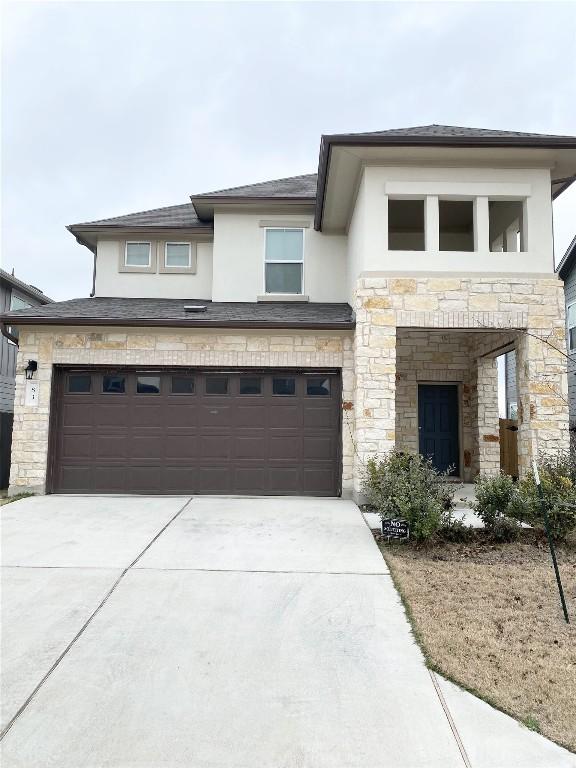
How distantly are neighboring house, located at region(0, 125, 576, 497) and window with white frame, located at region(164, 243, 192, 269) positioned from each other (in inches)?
9.1

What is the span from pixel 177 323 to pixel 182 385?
4.00ft

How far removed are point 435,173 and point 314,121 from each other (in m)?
57.4

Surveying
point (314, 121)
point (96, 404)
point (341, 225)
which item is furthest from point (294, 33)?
point (314, 121)

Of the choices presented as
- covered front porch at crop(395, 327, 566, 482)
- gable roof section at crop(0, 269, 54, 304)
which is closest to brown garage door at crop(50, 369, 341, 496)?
covered front porch at crop(395, 327, 566, 482)

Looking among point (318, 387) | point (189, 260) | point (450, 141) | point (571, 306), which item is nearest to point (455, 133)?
point (450, 141)

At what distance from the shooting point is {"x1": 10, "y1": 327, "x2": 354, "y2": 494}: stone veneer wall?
929 centimetres

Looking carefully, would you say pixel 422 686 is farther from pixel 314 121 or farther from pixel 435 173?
pixel 314 121

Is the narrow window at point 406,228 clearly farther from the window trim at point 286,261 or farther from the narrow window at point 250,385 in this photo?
the narrow window at point 250,385

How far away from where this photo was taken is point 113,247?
11984 mm

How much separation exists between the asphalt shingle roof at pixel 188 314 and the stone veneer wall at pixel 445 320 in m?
0.79

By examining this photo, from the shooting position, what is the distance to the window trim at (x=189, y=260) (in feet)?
38.9

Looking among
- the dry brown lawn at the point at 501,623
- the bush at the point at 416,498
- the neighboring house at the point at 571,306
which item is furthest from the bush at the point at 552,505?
the neighboring house at the point at 571,306

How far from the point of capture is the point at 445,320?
8344 millimetres

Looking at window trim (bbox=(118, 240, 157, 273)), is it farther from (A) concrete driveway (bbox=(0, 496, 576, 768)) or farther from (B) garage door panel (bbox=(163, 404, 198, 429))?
(A) concrete driveway (bbox=(0, 496, 576, 768))
